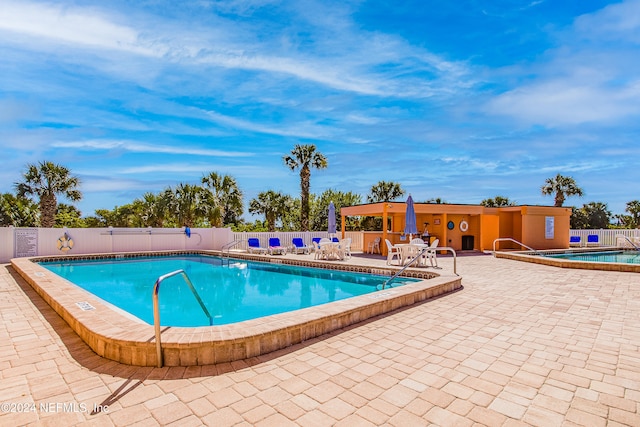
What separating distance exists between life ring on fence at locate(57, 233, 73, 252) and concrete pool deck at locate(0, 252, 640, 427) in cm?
1286

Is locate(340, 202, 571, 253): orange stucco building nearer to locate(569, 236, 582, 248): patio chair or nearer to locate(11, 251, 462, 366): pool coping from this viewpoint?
locate(569, 236, 582, 248): patio chair

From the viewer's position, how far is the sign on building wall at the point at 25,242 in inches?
559

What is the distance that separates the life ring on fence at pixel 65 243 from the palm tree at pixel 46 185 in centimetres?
557

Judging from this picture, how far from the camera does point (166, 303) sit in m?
7.76

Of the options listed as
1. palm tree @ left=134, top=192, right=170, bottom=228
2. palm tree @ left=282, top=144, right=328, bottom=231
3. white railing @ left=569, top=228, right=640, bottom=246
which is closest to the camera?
white railing @ left=569, top=228, right=640, bottom=246

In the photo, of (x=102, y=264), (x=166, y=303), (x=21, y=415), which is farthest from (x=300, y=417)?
(x=102, y=264)

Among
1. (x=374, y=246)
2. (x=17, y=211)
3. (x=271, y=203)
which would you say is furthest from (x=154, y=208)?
(x=374, y=246)

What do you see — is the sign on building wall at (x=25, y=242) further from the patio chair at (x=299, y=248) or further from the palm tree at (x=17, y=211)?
the patio chair at (x=299, y=248)

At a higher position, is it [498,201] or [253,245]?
[498,201]

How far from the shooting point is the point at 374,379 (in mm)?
2928

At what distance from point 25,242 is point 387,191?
24.7 metres

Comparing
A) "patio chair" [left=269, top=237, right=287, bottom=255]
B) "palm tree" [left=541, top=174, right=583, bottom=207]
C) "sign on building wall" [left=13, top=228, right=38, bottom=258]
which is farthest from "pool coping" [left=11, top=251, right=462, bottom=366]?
"palm tree" [left=541, top=174, right=583, bottom=207]

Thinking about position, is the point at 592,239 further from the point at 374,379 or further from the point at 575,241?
the point at 374,379

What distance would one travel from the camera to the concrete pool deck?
→ 2.36 m
